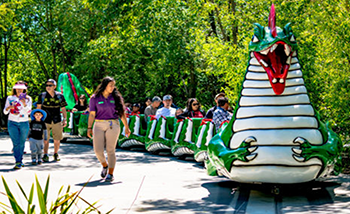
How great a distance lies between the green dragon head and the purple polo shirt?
2984mm

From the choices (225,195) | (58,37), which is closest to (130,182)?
(225,195)

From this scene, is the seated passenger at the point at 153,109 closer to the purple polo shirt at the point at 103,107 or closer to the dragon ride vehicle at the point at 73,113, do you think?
the dragon ride vehicle at the point at 73,113

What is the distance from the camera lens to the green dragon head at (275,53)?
7.98 metres

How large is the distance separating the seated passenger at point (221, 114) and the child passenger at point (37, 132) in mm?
3871

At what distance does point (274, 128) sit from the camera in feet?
25.8

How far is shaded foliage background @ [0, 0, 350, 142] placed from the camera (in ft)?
38.9

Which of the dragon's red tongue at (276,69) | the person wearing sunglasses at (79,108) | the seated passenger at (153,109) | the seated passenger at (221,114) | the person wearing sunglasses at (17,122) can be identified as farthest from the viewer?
the person wearing sunglasses at (79,108)

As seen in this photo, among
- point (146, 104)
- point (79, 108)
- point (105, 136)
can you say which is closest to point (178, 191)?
point (105, 136)

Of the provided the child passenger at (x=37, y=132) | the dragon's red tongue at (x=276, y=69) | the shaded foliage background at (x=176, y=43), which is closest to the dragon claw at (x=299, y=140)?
the dragon's red tongue at (x=276, y=69)

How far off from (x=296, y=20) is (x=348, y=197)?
641cm

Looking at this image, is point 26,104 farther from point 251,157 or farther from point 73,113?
point 73,113

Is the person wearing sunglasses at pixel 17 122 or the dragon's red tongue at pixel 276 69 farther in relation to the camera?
the person wearing sunglasses at pixel 17 122

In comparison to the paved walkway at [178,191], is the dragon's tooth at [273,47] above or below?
above

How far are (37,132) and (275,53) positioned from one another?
6.38 m
